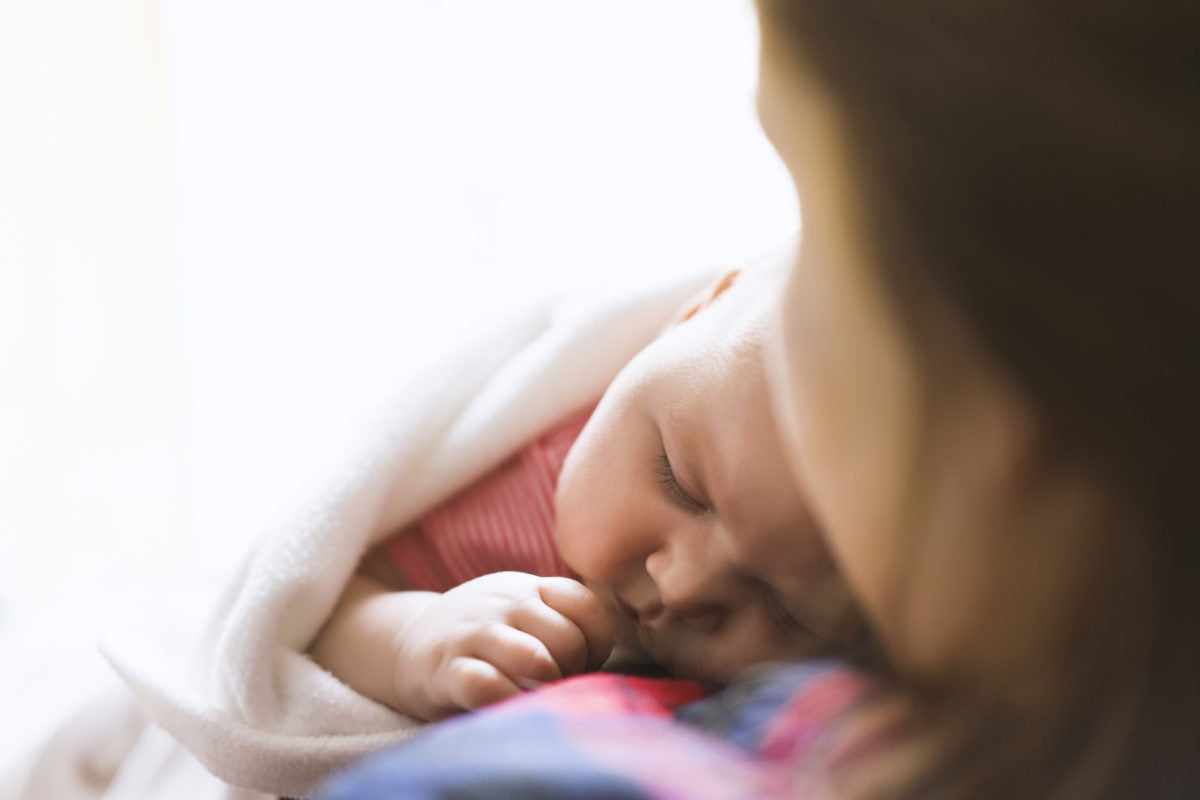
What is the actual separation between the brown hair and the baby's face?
0.18m

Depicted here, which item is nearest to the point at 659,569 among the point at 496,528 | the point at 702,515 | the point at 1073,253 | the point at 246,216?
the point at 702,515

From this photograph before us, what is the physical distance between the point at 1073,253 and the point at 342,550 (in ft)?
2.01

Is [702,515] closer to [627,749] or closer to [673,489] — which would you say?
[673,489]

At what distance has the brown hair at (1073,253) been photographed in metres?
0.37

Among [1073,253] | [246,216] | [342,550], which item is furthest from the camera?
[246,216]

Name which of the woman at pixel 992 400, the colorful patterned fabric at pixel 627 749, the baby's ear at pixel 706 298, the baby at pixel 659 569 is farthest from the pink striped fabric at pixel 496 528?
the woman at pixel 992 400

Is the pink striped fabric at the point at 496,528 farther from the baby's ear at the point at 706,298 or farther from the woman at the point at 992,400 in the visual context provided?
the woman at the point at 992,400

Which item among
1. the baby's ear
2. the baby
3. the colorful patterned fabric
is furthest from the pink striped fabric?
the colorful patterned fabric

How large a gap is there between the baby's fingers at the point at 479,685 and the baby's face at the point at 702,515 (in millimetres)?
107

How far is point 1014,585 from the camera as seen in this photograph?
0.40 m

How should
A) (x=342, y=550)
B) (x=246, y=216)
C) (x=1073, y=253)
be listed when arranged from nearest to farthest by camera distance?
(x=1073, y=253) < (x=342, y=550) < (x=246, y=216)

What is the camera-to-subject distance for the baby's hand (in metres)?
0.67

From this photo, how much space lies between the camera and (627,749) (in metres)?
0.45

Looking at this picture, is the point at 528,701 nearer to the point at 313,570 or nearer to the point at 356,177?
the point at 313,570
